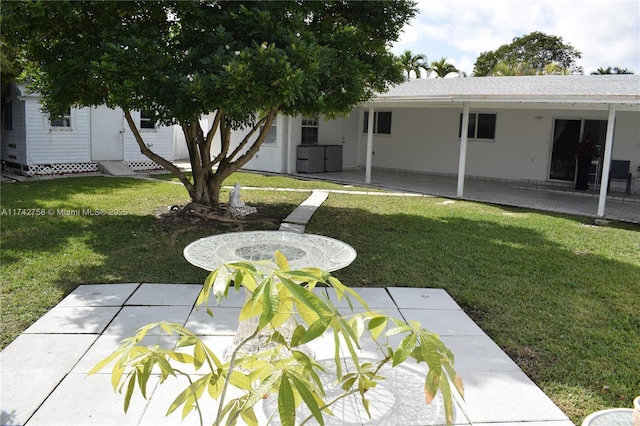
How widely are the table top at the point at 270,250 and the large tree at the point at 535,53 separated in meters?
37.5

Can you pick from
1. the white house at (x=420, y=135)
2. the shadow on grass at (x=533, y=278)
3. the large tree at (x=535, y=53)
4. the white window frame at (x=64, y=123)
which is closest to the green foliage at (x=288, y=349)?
the shadow on grass at (x=533, y=278)

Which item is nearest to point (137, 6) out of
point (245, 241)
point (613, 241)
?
point (245, 241)

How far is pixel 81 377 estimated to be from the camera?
3607 mm

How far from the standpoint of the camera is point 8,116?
16.3 meters

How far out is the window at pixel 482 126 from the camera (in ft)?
53.8

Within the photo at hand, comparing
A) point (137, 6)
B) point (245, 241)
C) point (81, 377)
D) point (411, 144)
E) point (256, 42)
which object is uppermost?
point (137, 6)

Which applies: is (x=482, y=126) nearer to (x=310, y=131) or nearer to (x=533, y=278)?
(x=310, y=131)

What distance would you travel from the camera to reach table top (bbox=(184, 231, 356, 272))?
4012mm

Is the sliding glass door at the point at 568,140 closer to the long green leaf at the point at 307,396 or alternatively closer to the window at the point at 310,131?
the window at the point at 310,131

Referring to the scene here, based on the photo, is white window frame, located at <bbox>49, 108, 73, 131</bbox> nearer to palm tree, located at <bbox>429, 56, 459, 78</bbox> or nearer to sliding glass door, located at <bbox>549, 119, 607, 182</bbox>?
sliding glass door, located at <bbox>549, 119, 607, 182</bbox>

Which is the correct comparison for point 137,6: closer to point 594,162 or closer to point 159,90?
point 159,90

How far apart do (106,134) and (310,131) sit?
6.89 m

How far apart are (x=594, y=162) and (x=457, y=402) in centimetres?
1340

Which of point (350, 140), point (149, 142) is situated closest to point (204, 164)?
point (149, 142)
